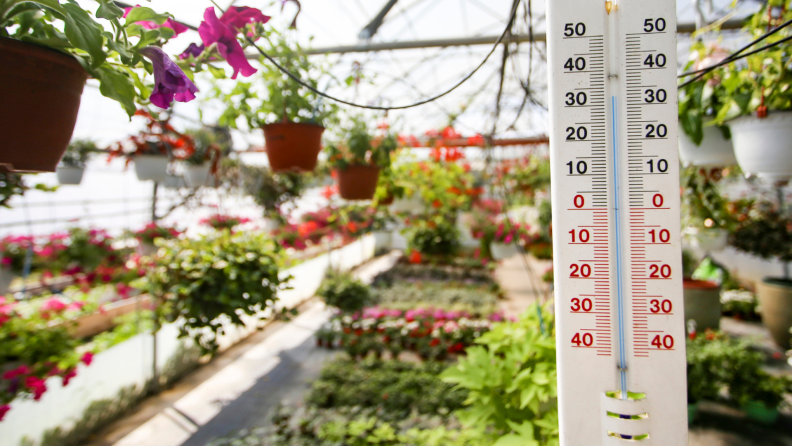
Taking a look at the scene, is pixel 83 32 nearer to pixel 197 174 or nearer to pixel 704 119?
pixel 704 119

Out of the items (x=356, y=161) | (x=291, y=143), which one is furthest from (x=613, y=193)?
(x=356, y=161)

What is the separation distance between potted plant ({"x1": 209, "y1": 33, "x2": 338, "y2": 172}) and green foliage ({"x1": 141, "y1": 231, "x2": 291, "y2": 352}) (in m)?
0.52

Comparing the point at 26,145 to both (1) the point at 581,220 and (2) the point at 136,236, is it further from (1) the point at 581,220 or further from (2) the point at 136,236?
(2) the point at 136,236

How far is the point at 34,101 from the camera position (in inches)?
28.3

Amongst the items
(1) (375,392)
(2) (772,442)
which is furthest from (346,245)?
(2) (772,442)

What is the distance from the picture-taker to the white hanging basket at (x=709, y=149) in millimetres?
1432

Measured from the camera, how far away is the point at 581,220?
0.77m

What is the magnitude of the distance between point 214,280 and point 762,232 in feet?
17.7

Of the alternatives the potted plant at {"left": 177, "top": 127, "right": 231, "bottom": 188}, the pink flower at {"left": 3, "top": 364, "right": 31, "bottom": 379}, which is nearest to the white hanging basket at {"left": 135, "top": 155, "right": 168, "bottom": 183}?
the potted plant at {"left": 177, "top": 127, "right": 231, "bottom": 188}

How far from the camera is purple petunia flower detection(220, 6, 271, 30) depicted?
91 cm

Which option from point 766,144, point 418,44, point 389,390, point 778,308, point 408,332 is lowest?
point 389,390

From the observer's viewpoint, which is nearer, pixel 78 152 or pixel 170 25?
pixel 170 25

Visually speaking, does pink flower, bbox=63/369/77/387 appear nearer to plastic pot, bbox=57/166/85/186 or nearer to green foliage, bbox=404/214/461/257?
plastic pot, bbox=57/166/85/186

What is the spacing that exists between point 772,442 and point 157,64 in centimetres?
361
